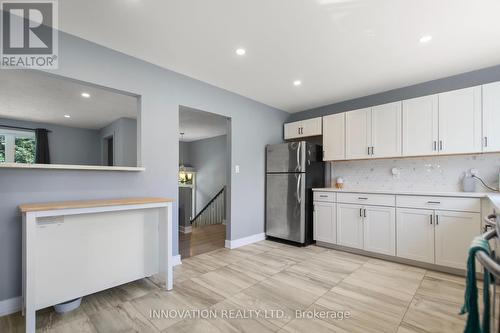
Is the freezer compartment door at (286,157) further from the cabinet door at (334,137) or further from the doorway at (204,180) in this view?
the doorway at (204,180)

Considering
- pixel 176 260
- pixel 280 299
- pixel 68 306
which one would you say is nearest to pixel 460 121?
pixel 280 299

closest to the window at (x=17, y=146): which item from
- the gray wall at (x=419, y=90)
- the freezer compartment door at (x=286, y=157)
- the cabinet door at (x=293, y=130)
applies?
the freezer compartment door at (x=286, y=157)

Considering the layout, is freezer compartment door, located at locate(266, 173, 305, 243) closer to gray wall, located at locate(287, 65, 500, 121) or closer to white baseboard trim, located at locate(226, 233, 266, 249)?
white baseboard trim, located at locate(226, 233, 266, 249)

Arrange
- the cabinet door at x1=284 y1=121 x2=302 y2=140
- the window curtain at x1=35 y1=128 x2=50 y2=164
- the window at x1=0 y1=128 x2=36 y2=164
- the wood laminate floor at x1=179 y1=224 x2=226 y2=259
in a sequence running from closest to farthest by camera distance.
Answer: the wood laminate floor at x1=179 y1=224 x2=226 y2=259
the cabinet door at x1=284 y1=121 x2=302 y2=140
the window at x1=0 y1=128 x2=36 y2=164
the window curtain at x1=35 y1=128 x2=50 y2=164

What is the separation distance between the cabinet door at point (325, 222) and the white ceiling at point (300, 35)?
73.7 inches

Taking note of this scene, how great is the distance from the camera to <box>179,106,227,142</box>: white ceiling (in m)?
4.83

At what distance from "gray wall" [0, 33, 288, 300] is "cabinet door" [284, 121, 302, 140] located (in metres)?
0.41

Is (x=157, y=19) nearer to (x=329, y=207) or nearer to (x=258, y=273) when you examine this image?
(x=258, y=273)

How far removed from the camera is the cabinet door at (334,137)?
3715 millimetres

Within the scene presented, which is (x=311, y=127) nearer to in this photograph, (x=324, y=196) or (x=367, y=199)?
(x=324, y=196)

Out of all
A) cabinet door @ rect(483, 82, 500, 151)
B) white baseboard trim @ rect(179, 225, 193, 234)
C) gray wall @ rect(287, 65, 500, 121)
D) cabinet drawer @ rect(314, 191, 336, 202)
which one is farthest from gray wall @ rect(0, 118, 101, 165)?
cabinet door @ rect(483, 82, 500, 151)

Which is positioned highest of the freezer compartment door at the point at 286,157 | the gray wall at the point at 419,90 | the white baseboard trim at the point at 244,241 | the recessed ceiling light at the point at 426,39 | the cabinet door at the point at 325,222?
the recessed ceiling light at the point at 426,39

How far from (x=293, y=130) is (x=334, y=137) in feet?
2.80

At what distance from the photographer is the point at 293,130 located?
440 centimetres
